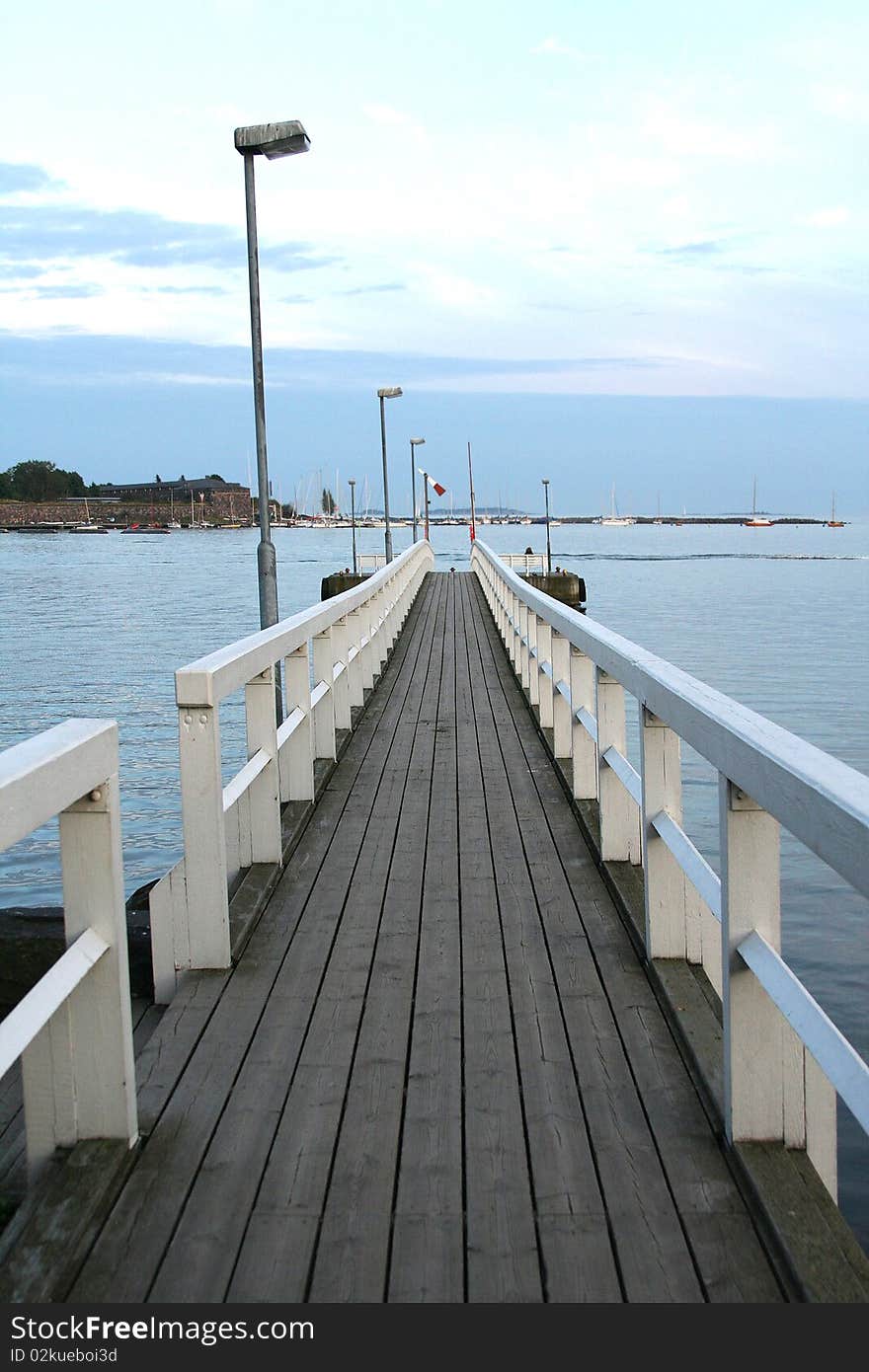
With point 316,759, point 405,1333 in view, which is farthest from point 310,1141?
point 316,759

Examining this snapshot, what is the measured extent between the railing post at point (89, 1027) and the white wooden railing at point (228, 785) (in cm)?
125

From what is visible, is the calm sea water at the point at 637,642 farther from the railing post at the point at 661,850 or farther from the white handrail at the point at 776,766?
Result: the white handrail at the point at 776,766

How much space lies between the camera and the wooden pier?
9.01 ft

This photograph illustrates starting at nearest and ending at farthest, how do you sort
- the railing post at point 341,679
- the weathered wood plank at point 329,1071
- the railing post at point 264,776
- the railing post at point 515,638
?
the weathered wood plank at point 329,1071 < the railing post at point 264,776 < the railing post at point 341,679 < the railing post at point 515,638

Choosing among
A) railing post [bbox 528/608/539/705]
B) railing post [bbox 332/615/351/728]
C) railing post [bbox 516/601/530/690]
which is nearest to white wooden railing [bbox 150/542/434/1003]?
railing post [bbox 332/615/351/728]

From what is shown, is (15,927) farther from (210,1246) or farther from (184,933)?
(210,1246)

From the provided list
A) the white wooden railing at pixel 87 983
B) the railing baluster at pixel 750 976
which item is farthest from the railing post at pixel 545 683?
the white wooden railing at pixel 87 983

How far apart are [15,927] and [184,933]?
62.3 inches

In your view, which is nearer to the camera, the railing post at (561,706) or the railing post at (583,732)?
the railing post at (583,732)

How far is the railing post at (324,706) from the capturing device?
841 centimetres

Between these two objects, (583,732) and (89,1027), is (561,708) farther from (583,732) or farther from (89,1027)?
(89,1027)

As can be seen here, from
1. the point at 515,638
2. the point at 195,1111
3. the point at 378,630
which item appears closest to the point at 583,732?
the point at 195,1111

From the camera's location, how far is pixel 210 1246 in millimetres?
2871

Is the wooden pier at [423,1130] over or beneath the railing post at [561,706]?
beneath
